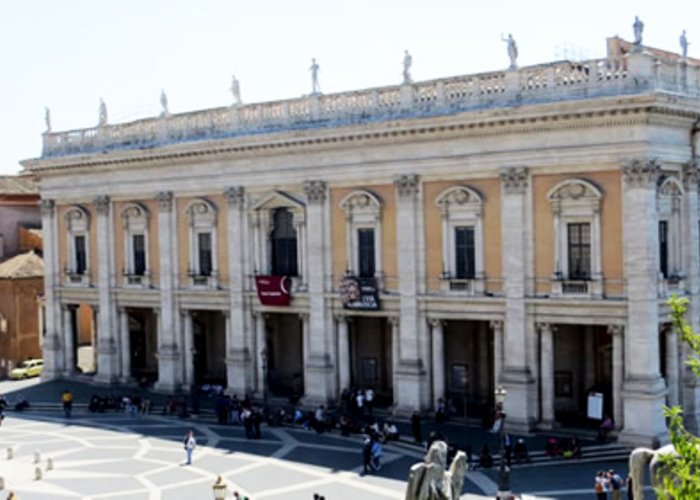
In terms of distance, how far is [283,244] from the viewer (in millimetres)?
47625

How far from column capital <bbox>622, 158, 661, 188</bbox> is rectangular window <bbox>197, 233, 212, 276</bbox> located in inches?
852

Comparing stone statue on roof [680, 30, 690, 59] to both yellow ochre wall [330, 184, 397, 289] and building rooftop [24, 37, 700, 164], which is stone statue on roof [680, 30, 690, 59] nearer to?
building rooftop [24, 37, 700, 164]

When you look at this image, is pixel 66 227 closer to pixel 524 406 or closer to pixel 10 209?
pixel 10 209

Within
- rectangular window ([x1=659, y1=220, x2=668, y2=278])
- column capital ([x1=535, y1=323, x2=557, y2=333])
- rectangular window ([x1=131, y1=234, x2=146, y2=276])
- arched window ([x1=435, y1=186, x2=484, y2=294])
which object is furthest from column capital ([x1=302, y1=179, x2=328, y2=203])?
rectangular window ([x1=659, y1=220, x2=668, y2=278])

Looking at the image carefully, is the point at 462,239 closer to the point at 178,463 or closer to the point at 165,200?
the point at 178,463

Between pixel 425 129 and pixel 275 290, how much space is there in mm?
10648

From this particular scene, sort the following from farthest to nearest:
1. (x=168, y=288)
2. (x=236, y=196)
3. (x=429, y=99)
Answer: (x=168, y=288), (x=236, y=196), (x=429, y=99)

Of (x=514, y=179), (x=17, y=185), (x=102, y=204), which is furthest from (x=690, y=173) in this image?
(x=17, y=185)

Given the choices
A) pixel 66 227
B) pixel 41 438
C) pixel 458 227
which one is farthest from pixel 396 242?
pixel 66 227

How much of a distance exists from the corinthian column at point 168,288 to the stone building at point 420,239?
10 centimetres

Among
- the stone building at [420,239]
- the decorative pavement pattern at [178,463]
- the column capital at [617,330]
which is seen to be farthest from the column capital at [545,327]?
the decorative pavement pattern at [178,463]

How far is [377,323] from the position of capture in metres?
47.6

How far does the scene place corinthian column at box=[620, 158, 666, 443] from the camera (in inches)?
1423

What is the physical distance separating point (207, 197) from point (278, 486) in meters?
19.4
